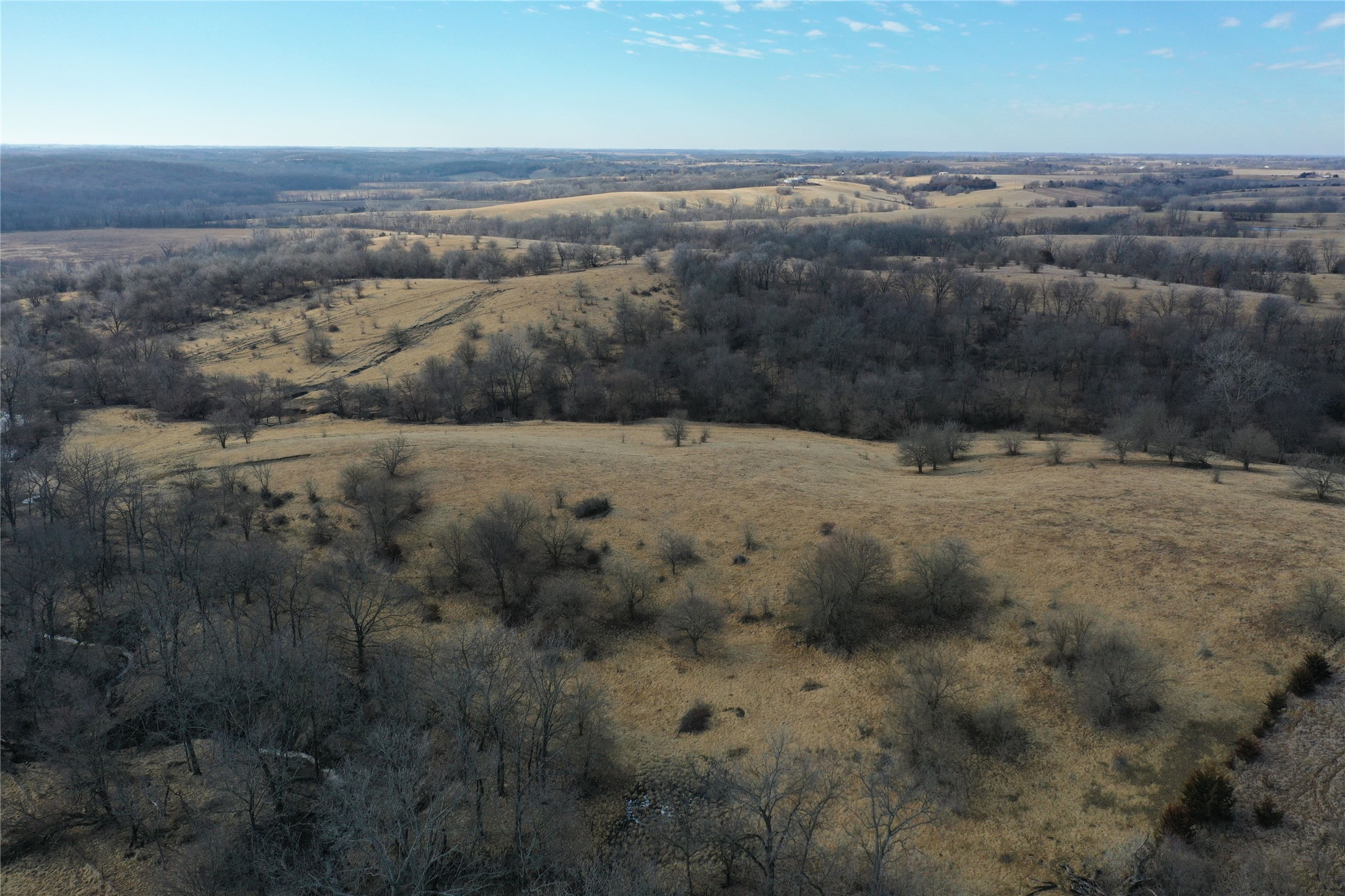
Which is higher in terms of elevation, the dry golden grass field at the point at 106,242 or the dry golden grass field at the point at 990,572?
the dry golden grass field at the point at 106,242

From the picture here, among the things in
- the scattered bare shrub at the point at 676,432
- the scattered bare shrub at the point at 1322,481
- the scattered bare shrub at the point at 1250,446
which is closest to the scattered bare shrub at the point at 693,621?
the scattered bare shrub at the point at 676,432

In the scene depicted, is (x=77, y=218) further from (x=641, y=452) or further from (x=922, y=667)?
(x=922, y=667)

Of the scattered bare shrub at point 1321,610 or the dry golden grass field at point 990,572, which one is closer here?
the dry golden grass field at point 990,572

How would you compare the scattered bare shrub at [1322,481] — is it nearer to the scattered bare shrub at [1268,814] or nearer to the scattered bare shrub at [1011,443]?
the scattered bare shrub at [1011,443]

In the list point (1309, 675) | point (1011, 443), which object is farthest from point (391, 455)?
point (1309, 675)

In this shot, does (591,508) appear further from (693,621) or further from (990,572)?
(990,572)

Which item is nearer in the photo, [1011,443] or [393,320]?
[1011,443]

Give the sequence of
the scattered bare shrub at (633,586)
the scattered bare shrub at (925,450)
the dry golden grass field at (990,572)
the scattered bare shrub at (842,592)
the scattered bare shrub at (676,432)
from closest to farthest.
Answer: the dry golden grass field at (990,572)
the scattered bare shrub at (842,592)
the scattered bare shrub at (633,586)
the scattered bare shrub at (925,450)
the scattered bare shrub at (676,432)

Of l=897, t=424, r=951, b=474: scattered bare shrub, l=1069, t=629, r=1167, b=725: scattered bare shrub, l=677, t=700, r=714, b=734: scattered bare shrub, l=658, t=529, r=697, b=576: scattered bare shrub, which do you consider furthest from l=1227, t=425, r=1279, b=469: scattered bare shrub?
l=677, t=700, r=714, b=734: scattered bare shrub

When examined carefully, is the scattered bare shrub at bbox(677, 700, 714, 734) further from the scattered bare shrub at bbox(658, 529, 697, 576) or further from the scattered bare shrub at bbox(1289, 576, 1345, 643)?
the scattered bare shrub at bbox(1289, 576, 1345, 643)
